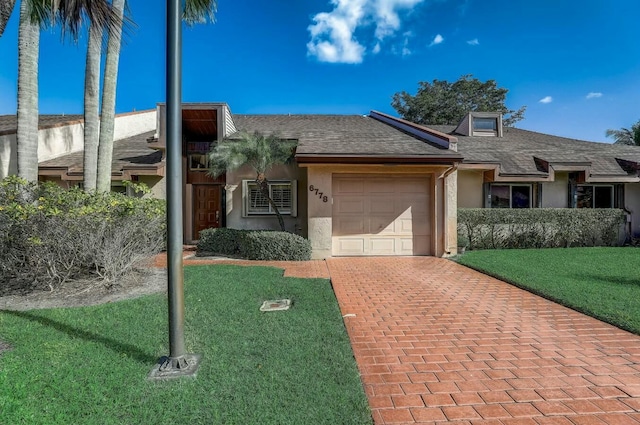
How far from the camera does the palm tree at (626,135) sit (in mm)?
26094

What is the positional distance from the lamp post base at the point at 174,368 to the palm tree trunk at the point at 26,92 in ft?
20.3

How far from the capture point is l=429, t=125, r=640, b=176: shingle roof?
12.6 meters

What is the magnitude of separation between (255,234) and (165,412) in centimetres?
732

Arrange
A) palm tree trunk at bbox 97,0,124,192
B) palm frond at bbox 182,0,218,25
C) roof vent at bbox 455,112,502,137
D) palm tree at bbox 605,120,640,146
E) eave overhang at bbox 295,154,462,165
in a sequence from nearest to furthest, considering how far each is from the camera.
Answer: palm tree trunk at bbox 97,0,124,192 < palm frond at bbox 182,0,218,25 < eave overhang at bbox 295,154,462,165 < roof vent at bbox 455,112,502,137 < palm tree at bbox 605,120,640,146

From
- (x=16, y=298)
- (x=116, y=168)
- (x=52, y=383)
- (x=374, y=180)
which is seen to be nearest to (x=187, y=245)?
(x=116, y=168)

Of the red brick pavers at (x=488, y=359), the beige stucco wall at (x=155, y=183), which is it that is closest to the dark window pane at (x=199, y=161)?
the beige stucco wall at (x=155, y=183)

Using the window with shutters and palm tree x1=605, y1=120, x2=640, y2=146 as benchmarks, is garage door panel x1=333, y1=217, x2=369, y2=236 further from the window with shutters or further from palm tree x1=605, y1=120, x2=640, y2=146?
palm tree x1=605, y1=120, x2=640, y2=146

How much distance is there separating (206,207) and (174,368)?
1064 centimetres

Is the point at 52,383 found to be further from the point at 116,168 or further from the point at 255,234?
the point at 116,168

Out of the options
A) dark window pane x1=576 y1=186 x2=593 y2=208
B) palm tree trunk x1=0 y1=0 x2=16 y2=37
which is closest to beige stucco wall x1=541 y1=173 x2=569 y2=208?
dark window pane x1=576 y1=186 x2=593 y2=208

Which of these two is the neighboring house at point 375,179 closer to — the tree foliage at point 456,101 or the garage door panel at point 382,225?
the garage door panel at point 382,225

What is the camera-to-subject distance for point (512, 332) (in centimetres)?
424

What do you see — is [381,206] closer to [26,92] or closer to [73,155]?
[26,92]

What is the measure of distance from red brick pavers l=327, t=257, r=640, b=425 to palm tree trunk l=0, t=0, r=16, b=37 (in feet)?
23.1
